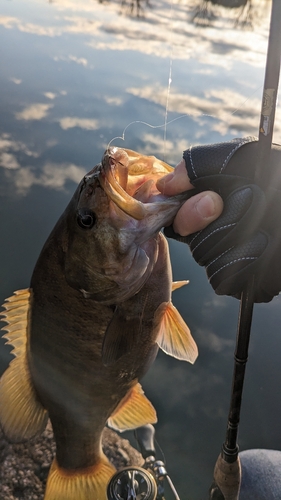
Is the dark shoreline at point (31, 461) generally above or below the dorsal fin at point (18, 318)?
below

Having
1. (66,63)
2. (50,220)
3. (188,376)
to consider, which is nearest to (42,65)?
(66,63)

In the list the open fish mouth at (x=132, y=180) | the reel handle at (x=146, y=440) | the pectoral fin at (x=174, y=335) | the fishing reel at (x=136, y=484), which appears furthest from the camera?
the reel handle at (x=146, y=440)

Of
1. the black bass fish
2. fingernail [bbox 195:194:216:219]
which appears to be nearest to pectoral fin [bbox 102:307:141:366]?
the black bass fish

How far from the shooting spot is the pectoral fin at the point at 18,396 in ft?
7.50

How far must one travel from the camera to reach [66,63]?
8.91 meters

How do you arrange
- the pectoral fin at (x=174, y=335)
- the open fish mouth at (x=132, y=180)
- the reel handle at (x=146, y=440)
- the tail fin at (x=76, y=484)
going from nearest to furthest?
1. the open fish mouth at (x=132, y=180)
2. the pectoral fin at (x=174, y=335)
3. the tail fin at (x=76, y=484)
4. the reel handle at (x=146, y=440)

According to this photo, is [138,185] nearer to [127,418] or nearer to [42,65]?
[127,418]

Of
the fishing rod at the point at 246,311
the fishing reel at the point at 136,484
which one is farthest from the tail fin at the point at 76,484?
the fishing rod at the point at 246,311

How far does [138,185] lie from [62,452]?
161 cm

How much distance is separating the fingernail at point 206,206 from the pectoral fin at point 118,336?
66 centimetres

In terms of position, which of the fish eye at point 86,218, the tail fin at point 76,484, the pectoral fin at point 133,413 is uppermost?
the fish eye at point 86,218

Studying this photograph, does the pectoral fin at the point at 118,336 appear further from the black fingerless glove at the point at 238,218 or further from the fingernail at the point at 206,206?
the fingernail at the point at 206,206

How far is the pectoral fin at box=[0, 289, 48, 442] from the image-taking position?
2.29 meters

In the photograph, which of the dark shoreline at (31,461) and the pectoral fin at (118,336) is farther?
the dark shoreline at (31,461)
